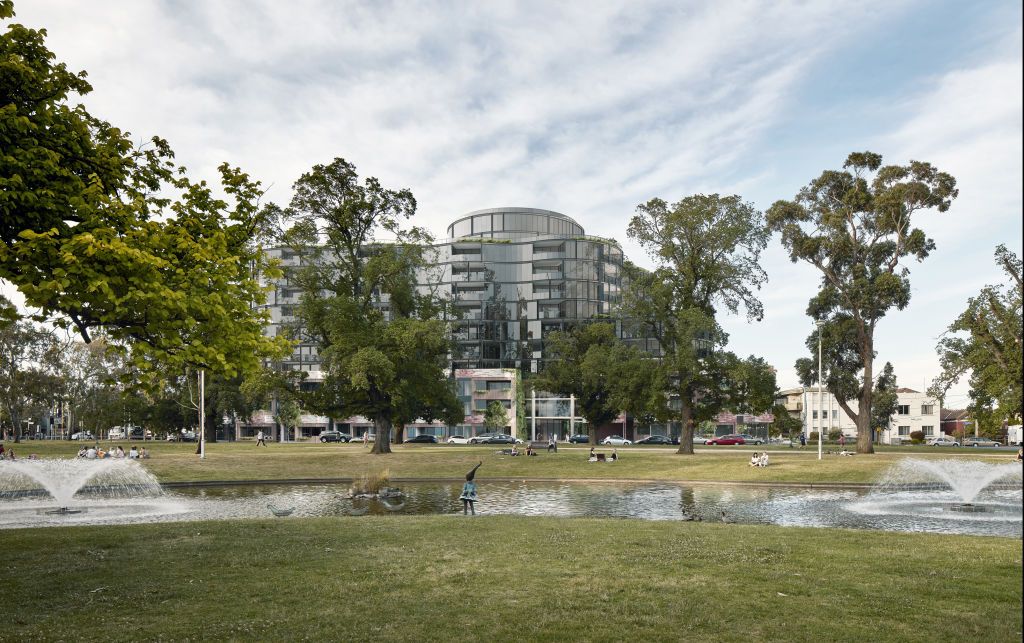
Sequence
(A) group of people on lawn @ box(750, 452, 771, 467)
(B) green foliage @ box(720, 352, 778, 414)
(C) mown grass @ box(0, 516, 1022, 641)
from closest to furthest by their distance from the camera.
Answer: (C) mown grass @ box(0, 516, 1022, 641) < (A) group of people on lawn @ box(750, 452, 771, 467) < (B) green foliage @ box(720, 352, 778, 414)

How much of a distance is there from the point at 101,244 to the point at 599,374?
52.1 metres

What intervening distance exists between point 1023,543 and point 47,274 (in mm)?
13542

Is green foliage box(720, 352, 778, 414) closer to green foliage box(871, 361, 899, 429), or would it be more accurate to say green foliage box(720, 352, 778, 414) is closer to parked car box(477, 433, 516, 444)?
parked car box(477, 433, 516, 444)

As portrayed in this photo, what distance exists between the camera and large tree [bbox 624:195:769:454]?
172 feet

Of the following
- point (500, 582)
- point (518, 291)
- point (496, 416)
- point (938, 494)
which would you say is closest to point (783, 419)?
point (938, 494)

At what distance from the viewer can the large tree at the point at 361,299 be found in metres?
50.3

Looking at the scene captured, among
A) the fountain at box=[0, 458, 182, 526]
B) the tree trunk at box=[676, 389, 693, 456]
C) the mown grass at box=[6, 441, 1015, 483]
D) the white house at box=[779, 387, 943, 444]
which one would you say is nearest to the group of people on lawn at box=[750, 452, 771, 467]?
the mown grass at box=[6, 441, 1015, 483]

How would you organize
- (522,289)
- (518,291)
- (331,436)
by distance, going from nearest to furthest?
1. (331,436)
2. (522,289)
3. (518,291)

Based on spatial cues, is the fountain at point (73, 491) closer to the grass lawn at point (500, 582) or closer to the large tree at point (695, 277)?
the grass lawn at point (500, 582)

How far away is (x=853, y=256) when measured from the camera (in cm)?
5444

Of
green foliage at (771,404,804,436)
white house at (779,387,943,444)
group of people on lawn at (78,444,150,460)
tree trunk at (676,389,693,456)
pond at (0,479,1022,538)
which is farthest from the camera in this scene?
white house at (779,387,943,444)

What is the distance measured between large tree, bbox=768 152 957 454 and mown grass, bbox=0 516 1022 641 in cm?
4189

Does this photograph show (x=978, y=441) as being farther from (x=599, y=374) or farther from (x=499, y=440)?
(x=599, y=374)

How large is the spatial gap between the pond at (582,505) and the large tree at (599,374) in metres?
19.7
